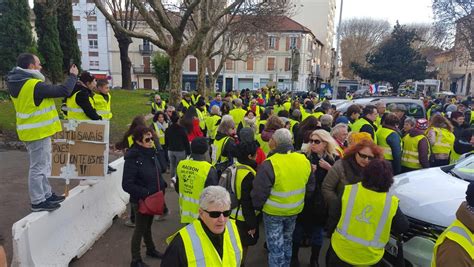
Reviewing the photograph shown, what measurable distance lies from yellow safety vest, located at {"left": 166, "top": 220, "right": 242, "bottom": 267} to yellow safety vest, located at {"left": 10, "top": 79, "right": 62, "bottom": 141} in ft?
8.55

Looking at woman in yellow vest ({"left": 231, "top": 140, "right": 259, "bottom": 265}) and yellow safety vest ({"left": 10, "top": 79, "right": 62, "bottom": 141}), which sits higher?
yellow safety vest ({"left": 10, "top": 79, "right": 62, "bottom": 141})

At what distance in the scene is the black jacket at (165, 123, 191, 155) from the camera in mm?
6559

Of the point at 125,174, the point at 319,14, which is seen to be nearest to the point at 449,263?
the point at 125,174

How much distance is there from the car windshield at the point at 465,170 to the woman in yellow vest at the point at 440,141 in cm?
177

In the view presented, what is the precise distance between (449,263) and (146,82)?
6411cm

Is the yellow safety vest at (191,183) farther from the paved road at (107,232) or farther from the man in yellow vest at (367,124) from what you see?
the man in yellow vest at (367,124)

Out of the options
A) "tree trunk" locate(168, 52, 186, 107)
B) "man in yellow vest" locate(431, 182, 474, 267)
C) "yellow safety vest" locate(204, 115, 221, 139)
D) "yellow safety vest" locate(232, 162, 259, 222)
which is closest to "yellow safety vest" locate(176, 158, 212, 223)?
"yellow safety vest" locate(232, 162, 259, 222)

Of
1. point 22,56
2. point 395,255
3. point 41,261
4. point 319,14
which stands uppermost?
point 319,14

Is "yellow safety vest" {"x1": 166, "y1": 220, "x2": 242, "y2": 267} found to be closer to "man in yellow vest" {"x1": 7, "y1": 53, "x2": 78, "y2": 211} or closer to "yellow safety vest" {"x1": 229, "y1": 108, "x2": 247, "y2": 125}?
"man in yellow vest" {"x1": 7, "y1": 53, "x2": 78, "y2": 211}

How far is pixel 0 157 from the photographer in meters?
8.70

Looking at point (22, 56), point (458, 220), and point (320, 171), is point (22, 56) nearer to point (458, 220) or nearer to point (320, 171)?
point (320, 171)

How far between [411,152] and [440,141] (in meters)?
0.99

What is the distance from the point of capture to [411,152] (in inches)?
226

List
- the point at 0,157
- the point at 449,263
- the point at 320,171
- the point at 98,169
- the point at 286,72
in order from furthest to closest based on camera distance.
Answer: the point at 286,72 < the point at 0,157 < the point at 98,169 < the point at 320,171 < the point at 449,263
